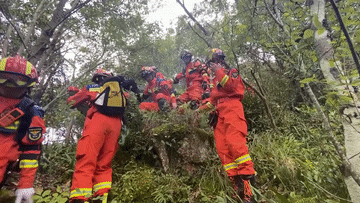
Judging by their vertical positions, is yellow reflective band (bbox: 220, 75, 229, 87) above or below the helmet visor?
below

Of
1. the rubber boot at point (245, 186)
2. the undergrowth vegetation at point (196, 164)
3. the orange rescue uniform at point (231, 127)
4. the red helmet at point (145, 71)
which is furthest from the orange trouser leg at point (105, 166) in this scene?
the red helmet at point (145, 71)

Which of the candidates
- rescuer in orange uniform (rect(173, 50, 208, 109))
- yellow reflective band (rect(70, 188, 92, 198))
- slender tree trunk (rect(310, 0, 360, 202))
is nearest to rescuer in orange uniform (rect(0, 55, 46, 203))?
yellow reflective band (rect(70, 188, 92, 198))

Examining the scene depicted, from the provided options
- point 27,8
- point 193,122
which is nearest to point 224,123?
point 193,122

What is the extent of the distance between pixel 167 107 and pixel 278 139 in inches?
133

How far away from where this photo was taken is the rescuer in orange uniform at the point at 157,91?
6910 mm

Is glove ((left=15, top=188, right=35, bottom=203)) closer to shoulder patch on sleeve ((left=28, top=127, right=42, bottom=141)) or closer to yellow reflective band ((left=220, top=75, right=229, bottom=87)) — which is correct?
shoulder patch on sleeve ((left=28, top=127, right=42, bottom=141))

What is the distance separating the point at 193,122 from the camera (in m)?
4.84

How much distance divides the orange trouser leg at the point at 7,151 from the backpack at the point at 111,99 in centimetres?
122

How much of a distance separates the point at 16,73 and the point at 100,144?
157cm

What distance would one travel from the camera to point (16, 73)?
2.86 meters

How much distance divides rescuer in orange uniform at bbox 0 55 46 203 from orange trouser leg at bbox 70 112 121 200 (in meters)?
0.52

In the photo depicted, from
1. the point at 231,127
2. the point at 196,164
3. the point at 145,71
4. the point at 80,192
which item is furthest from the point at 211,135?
the point at 145,71

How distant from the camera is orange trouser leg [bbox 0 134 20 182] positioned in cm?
262

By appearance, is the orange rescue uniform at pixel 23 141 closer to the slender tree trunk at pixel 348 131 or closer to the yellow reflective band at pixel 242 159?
the yellow reflective band at pixel 242 159
